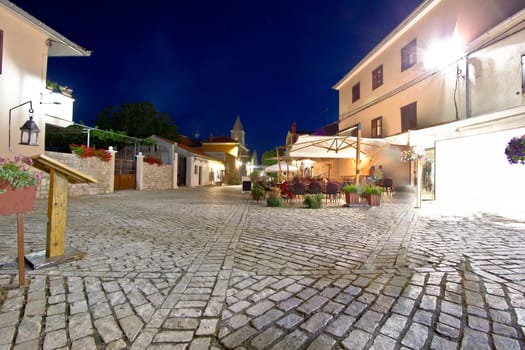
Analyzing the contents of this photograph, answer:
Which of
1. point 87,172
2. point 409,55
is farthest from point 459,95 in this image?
point 87,172

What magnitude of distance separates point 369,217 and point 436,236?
214 centimetres

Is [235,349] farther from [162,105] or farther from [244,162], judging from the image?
[162,105]

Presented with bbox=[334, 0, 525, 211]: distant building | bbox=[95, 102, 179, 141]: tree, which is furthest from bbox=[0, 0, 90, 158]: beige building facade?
bbox=[95, 102, 179, 141]: tree

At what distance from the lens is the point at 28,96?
973cm

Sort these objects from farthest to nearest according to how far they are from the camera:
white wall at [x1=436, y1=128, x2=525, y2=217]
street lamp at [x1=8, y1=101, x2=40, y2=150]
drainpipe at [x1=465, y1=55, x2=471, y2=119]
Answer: white wall at [x1=436, y1=128, x2=525, y2=217]
drainpipe at [x1=465, y1=55, x2=471, y2=119]
street lamp at [x1=8, y1=101, x2=40, y2=150]

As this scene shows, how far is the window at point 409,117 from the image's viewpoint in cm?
1311

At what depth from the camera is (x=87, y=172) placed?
42.6 feet

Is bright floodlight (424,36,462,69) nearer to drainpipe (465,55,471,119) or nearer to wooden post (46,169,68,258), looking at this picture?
drainpipe (465,55,471,119)

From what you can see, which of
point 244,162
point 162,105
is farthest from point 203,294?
point 162,105

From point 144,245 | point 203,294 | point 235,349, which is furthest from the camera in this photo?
point 144,245

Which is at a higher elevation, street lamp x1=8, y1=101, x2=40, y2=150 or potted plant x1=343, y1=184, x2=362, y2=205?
street lamp x1=8, y1=101, x2=40, y2=150

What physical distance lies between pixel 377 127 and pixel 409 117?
104 inches

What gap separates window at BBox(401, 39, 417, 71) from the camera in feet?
43.4

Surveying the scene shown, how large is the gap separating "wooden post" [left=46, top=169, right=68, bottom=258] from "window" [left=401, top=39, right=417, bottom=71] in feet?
50.6
